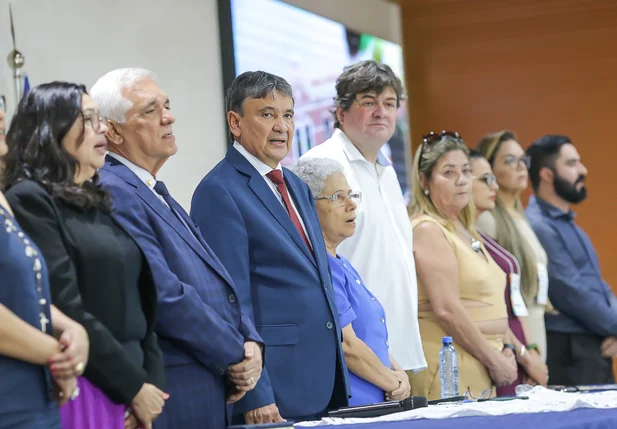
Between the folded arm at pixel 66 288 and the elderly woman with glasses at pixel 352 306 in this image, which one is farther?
the elderly woman with glasses at pixel 352 306

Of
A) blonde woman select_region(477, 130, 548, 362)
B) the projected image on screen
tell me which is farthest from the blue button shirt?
the projected image on screen

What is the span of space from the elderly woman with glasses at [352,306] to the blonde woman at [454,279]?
0.61m

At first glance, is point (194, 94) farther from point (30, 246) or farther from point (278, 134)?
point (30, 246)

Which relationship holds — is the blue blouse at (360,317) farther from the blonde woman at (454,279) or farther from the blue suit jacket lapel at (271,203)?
the blonde woman at (454,279)

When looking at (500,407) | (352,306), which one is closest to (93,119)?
(500,407)

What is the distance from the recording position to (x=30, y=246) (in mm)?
2006

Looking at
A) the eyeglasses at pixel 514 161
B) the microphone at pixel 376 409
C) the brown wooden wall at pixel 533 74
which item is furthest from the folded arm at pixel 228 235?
the brown wooden wall at pixel 533 74

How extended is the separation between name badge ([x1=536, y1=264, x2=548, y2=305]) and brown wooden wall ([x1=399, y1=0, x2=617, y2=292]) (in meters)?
2.09

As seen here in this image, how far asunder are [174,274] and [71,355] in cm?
53

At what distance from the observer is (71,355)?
2004mm

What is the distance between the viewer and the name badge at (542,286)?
4.88 metres

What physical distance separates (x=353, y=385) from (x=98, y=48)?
206 centimetres

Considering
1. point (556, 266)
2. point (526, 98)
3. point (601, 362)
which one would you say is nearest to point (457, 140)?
point (556, 266)

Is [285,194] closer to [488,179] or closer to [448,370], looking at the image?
[448,370]
